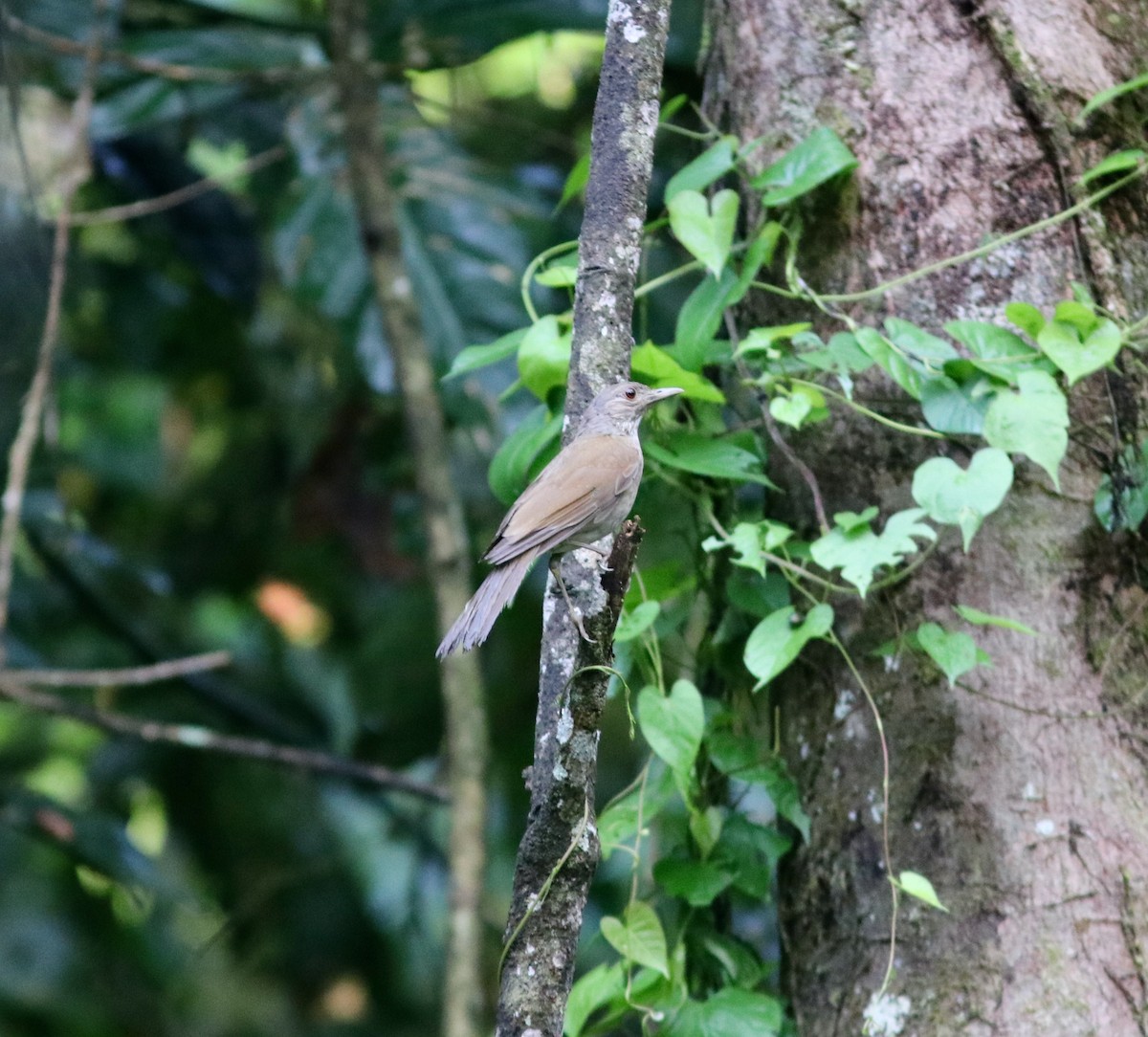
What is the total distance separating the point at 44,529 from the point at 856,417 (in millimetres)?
3474

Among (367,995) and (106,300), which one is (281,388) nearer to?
(106,300)

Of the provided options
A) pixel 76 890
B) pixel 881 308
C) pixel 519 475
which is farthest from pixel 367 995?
pixel 881 308

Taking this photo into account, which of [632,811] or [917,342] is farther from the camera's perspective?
[632,811]

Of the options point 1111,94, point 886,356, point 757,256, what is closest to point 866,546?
point 886,356

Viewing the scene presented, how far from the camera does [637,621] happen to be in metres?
2.45

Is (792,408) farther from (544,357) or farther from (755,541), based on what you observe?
(544,357)

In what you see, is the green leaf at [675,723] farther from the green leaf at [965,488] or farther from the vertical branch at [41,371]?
the vertical branch at [41,371]

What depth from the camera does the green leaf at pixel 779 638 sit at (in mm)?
2316

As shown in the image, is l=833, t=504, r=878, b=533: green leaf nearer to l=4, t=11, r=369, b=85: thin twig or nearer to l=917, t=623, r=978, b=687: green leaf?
l=917, t=623, r=978, b=687: green leaf

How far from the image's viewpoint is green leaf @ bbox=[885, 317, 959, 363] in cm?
236

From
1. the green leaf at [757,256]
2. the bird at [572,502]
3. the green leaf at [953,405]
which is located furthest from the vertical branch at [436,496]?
the green leaf at [953,405]

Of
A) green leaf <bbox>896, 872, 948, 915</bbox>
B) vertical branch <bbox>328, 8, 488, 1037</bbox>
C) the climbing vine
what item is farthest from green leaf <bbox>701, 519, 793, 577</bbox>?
vertical branch <bbox>328, 8, 488, 1037</bbox>

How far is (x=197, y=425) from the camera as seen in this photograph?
6125 millimetres

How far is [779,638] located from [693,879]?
1.78 feet
